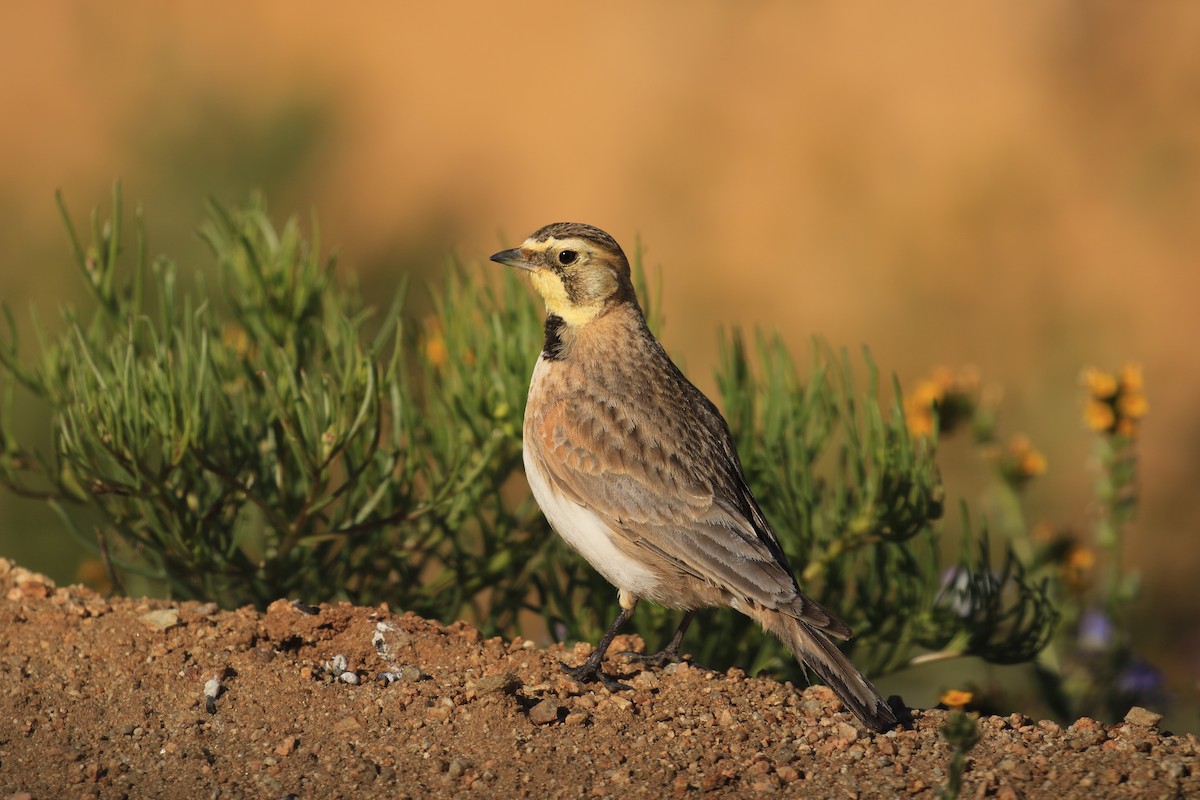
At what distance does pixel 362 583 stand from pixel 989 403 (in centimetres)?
290

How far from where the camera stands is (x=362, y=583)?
5137 millimetres

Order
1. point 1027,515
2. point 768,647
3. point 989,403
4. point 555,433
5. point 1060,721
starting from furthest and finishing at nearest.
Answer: point 1027,515
point 989,403
point 1060,721
point 768,647
point 555,433

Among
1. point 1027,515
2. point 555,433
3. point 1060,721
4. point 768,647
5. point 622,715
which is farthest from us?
point 1027,515

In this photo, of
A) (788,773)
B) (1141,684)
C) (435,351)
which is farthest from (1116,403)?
(788,773)

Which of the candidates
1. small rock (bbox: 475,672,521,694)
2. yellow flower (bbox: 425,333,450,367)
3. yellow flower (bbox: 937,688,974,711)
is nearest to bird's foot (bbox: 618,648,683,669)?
small rock (bbox: 475,672,521,694)

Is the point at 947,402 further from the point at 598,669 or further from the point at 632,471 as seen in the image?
the point at 598,669

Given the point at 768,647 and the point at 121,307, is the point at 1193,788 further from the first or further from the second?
the point at 121,307

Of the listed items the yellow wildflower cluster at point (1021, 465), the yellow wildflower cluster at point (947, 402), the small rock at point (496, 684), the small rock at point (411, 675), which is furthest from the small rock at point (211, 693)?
the yellow wildflower cluster at point (1021, 465)

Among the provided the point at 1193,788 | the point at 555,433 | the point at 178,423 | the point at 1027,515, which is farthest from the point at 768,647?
the point at 1027,515

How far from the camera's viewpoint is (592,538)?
15.0 ft

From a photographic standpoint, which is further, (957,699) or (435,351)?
(435,351)

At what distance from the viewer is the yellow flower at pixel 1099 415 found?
5.62m

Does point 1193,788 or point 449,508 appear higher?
point 1193,788

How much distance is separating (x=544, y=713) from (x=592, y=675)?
535 mm
